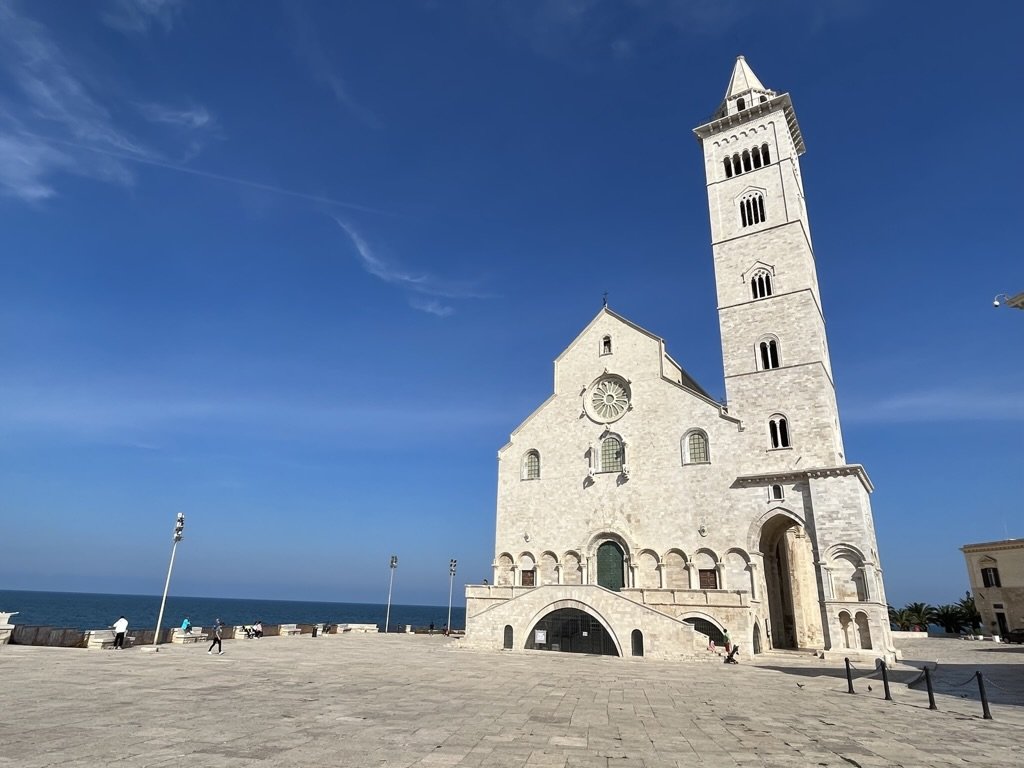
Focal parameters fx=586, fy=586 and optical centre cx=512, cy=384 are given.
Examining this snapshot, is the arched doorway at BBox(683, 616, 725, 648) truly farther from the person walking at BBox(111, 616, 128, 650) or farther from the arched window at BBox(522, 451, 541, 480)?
the person walking at BBox(111, 616, 128, 650)

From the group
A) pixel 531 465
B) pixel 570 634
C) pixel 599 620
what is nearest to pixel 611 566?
pixel 570 634

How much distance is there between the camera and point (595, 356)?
3722 centimetres

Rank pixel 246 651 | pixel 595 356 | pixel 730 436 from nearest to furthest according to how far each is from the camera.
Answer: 1. pixel 246 651
2. pixel 730 436
3. pixel 595 356

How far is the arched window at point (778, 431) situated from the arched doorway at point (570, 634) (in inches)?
527

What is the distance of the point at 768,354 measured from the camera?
33062 mm

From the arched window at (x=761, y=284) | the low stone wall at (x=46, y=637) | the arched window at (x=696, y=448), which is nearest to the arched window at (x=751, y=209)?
the arched window at (x=761, y=284)

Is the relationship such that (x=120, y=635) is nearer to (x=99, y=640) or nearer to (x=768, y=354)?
(x=99, y=640)

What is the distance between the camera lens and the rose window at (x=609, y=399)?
3534 cm

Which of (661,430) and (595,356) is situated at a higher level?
(595,356)

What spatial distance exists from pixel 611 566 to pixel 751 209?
23490 mm

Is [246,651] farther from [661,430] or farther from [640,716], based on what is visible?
[661,430]

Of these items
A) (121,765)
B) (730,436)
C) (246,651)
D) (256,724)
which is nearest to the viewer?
(121,765)

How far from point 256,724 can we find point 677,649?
19176 millimetres

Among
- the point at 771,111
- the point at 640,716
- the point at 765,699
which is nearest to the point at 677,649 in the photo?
the point at 765,699
